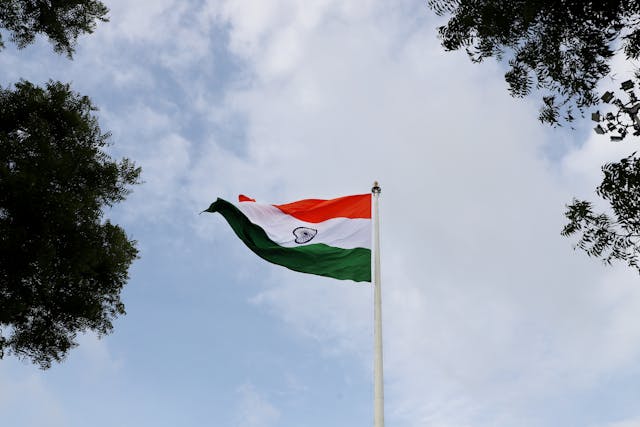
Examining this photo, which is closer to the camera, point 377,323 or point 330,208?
point 377,323

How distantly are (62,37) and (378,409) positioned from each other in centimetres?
1235

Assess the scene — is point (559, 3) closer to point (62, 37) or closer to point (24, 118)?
point (62, 37)

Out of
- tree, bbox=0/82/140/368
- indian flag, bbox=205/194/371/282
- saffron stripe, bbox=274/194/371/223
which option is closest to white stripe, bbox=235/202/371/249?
indian flag, bbox=205/194/371/282

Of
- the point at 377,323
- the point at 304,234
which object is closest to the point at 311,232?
the point at 304,234

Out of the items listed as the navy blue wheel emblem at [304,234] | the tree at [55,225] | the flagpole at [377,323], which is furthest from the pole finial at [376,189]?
the tree at [55,225]

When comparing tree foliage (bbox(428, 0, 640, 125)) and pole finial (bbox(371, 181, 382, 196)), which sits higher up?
pole finial (bbox(371, 181, 382, 196))

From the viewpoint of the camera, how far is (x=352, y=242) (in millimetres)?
14062

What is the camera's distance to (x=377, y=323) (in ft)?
38.4

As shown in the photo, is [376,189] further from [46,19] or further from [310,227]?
[46,19]

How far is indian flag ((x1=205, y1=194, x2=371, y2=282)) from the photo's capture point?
1380 cm

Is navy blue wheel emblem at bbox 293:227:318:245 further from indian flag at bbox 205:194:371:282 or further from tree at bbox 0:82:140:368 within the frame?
tree at bbox 0:82:140:368

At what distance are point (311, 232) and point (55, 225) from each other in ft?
22.7

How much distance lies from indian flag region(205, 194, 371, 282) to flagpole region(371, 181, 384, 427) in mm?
582

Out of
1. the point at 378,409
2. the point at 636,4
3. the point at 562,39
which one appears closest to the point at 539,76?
the point at 562,39
